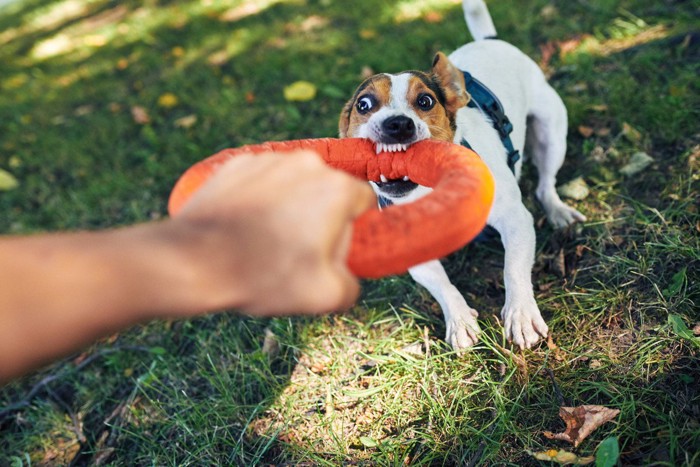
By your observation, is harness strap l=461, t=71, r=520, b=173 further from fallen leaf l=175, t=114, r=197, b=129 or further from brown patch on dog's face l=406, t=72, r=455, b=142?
fallen leaf l=175, t=114, r=197, b=129

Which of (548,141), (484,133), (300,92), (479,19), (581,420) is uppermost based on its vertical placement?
(479,19)

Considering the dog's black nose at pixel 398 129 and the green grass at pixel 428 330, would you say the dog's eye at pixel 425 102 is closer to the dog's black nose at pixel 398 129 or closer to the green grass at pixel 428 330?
the dog's black nose at pixel 398 129

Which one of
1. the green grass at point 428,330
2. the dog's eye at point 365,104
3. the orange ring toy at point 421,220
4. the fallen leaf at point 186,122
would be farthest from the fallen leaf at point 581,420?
the fallen leaf at point 186,122

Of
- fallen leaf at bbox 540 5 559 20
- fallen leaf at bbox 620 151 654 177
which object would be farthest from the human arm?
fallen leaf at bbox 540 5 559 20

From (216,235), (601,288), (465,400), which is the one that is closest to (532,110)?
(601,288)

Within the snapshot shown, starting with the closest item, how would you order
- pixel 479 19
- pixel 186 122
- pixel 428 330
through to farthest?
pixel 428 330
pixel 479 19
pixel 186 122

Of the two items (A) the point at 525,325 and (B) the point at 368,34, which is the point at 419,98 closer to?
(A) the point at 525,325

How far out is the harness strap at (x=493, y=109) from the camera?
9.84 feet

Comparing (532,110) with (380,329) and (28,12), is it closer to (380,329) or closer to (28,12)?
(380,329)

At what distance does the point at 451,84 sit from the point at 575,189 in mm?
1088

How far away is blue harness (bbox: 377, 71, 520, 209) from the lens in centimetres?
300

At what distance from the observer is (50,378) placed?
3.06 m

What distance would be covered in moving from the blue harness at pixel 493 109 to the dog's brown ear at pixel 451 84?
0.20 meters

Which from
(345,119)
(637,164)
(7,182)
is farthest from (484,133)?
(7,182)
